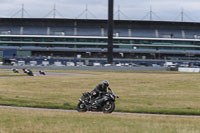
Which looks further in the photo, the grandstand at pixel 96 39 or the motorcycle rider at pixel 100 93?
the grandstand at pixel 96 39

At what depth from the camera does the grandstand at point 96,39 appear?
143 m

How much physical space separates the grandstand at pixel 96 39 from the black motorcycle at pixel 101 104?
11690 cm

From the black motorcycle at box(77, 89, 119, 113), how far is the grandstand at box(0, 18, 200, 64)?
117 meters

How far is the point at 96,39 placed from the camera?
470 feet

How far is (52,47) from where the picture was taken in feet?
475

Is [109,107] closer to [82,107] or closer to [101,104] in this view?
[101,104]

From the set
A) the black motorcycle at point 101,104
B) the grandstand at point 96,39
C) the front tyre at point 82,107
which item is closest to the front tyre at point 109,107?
the black motorcycle at point 101,104

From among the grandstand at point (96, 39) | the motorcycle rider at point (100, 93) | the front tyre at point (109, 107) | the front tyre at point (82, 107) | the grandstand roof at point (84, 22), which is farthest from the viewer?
the grandstand roof at point (84, 22)

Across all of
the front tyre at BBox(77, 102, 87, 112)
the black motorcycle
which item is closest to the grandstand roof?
the front tyre at BBox(77, 102, 87, 112)

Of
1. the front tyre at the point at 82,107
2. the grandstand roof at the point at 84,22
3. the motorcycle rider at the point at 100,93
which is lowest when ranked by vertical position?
the front tyre at the point at 82,107

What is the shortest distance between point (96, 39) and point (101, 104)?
12301 cm

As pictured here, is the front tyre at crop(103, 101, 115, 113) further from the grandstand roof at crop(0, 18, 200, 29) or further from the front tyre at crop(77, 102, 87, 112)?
the grandstand roof at crop(0, 18, 200, 29)

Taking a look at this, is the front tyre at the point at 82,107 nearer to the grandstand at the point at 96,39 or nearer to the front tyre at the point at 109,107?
the front tyre at the point at 109,107

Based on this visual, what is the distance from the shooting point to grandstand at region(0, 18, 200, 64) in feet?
470
